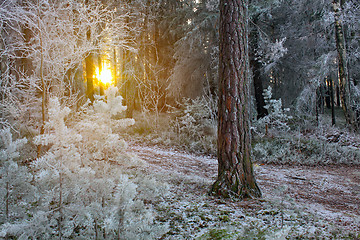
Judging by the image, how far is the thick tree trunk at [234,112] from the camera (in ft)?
12.8

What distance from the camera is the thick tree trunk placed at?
3.90 meters

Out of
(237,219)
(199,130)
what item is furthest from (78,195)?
(199,130)

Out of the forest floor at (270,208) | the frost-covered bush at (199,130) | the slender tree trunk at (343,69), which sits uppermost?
the slender tree trunk at (343,69)

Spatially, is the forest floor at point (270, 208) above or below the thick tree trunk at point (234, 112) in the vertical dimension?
below

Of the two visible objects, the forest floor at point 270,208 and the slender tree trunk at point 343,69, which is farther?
the slender tree trunk at point 343,69

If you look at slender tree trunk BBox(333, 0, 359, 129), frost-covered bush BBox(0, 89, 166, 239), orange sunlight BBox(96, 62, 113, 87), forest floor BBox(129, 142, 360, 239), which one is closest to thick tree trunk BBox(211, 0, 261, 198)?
forest floor BBox(129, 142, 360, 239)

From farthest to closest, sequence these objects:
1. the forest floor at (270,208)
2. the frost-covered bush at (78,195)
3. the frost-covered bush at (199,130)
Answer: the frost-covered bush at (199,130) < the forest floor at (270,208) < the frost-covered bush at (78,195)

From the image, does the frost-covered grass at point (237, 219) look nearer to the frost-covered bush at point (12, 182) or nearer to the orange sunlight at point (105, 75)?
the frost-covered bush at point (12, 182)

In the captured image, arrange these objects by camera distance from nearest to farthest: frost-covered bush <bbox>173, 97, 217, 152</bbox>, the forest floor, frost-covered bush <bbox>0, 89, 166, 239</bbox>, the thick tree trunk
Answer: frost-covered bush <bbox>0, 89, 166, 239</bbox> → the forest floor → the thick tree trunk → frost-covered bush <bbox>173, 97, 217, 152</bbox>

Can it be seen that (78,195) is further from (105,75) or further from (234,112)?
(105,75)

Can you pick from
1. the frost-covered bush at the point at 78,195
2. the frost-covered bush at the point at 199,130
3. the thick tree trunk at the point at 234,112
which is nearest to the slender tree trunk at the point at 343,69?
the frost-covered bush at the point at 199,130

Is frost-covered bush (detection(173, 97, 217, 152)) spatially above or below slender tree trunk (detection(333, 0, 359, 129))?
below

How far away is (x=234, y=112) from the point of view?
3.92 metres

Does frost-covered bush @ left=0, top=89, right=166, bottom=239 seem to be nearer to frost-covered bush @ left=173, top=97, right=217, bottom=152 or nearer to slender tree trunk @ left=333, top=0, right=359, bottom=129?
frost-covered bush @ left=173, top=97, right=217, bottom=152
